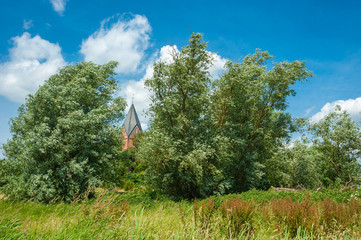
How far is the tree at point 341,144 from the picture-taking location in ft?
68.6

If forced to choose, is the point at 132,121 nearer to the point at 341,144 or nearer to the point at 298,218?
the point at 341,144

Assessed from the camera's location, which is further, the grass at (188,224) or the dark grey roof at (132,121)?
the dark grey roof at (132,121)

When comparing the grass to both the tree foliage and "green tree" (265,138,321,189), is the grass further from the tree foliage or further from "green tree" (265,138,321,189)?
"green tree" (265,138,321,189)

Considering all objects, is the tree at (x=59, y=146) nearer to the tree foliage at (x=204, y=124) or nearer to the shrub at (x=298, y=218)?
the tree foliage at (x=204, y=124)

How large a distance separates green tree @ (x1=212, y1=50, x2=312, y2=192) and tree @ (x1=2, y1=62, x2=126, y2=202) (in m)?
7.92

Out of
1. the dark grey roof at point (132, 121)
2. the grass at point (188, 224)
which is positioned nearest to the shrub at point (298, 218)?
the grass at point (188, 224)

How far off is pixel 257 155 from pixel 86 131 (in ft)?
44.3

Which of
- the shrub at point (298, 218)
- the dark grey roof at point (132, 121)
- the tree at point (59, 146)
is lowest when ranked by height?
the shrub at point (298, 218)

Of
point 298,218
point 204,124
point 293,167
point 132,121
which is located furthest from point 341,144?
point 132,121

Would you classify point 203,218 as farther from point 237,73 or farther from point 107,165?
point 237,73

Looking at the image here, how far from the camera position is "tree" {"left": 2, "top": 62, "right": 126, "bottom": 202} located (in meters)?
12.6

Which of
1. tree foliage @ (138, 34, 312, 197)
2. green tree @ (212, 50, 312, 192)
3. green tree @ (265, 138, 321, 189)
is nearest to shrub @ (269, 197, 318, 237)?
tree foliage @ (138, 34, 312, 197)

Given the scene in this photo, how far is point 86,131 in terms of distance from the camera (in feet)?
47.4

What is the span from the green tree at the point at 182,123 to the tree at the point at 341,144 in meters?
11.9
